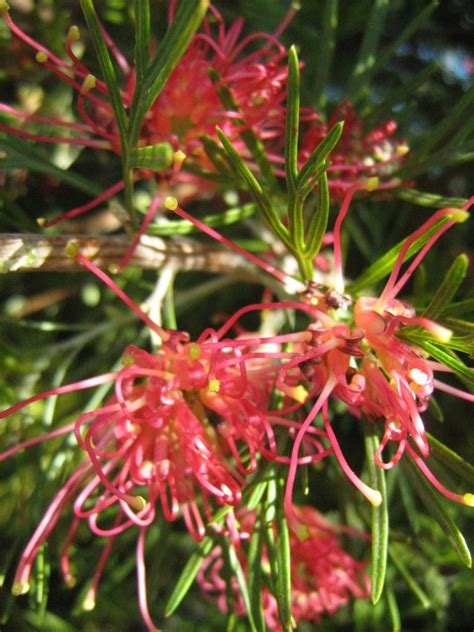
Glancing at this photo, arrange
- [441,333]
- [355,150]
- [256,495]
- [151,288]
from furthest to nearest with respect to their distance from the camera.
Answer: [151,288] → [355,150] → [256,495] → [441,333]

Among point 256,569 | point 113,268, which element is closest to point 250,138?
point 113,268

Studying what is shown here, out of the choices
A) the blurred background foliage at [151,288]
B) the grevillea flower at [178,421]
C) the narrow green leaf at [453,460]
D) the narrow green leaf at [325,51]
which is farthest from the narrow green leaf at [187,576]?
the narrow green leaf at [325,51]

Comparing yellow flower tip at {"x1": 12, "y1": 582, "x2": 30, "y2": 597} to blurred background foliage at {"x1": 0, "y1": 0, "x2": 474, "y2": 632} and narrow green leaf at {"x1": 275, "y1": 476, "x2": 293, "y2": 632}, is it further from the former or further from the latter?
narrow green leaf at {"x1": 275, "y1": 476, "x2": 293, "y2": 632}

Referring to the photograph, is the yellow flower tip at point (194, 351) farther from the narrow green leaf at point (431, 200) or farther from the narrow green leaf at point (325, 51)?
the narrow green leaf at point (325, 51)

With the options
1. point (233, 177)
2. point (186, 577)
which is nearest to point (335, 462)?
point (186, 577)

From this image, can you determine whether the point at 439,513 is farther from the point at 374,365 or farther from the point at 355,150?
the point at 355,150

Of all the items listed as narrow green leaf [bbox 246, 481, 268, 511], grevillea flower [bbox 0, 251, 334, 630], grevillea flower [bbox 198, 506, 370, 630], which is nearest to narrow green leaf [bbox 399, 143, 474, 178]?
grevillea flower [bbox 0, 251, 334, 630]
